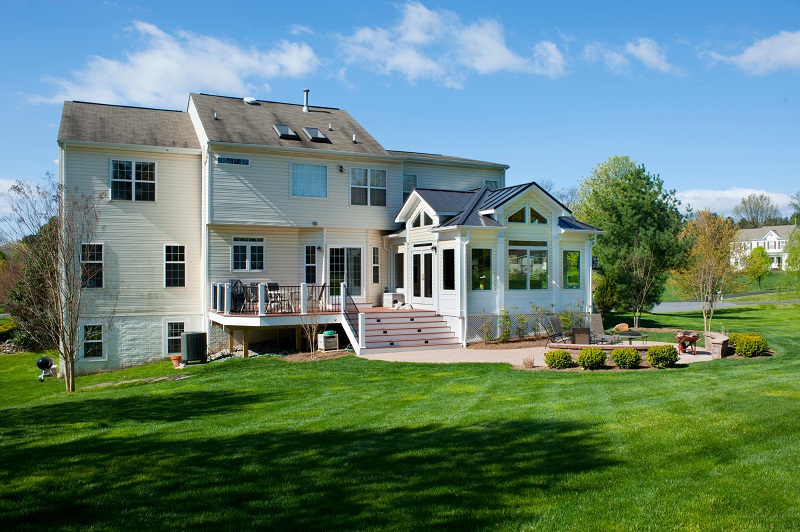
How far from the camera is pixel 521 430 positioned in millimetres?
7664

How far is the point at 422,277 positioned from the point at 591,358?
8.29 metres

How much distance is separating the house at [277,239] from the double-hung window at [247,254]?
0.14 feet

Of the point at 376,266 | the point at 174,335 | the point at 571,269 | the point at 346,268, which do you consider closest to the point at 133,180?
the point at 174,335

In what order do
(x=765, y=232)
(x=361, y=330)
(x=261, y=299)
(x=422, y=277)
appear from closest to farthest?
(x=361, y=330), (x=261, y=299), (x=422, y=277), (x=765, y=232)

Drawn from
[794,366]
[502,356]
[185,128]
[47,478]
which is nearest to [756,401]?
[794,366]

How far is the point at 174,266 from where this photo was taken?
21.7 m

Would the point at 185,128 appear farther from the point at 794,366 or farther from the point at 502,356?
the point at 794,366

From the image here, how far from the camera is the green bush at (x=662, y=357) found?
45.2ft

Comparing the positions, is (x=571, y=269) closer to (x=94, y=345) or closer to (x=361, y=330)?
(x=361, y=330)

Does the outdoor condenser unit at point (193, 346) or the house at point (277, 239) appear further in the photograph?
the outdoor condenser unit at point (193, 346)

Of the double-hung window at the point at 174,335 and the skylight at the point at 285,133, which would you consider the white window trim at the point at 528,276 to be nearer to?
the skylight at the point at 285,133

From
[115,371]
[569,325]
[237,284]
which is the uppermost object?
[237,284]

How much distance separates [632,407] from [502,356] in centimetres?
766

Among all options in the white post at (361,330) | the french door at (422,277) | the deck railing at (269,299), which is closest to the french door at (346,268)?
the deck railing at (269,299)
